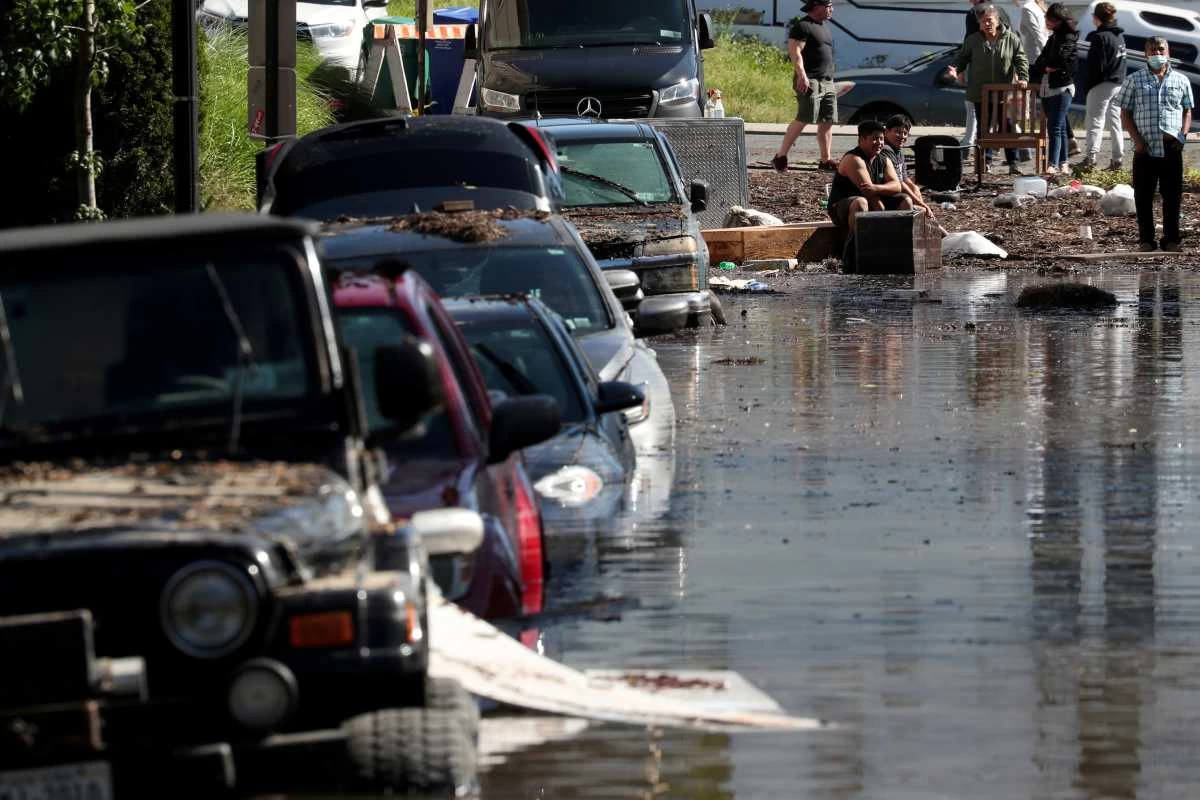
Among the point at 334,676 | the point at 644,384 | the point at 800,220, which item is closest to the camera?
the point at 334,676

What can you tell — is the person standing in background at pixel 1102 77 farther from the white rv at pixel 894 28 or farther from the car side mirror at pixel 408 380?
the car side mirror at pixel 408 380

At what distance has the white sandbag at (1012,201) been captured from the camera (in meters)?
25.9

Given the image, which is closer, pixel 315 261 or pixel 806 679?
pixel 315 261

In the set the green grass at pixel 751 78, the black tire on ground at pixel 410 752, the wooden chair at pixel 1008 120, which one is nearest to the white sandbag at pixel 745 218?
the wooden chair at pixel 1008 120

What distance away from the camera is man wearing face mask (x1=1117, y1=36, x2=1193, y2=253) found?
72.7ft

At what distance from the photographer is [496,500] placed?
759 centimetres

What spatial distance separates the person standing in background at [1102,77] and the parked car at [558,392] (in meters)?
19.8

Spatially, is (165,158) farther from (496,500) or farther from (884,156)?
(496,500)

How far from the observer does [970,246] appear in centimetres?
2286

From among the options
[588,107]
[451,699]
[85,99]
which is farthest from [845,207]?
[451,699]

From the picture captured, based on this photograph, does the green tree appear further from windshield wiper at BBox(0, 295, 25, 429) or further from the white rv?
the white rv

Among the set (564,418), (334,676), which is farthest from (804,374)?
(334,676)

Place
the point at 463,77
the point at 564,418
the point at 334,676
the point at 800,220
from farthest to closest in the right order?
the point at 463,77 → the point at 800,220 → the point at 564,418 → the point at 334,676

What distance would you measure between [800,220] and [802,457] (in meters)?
13.1
